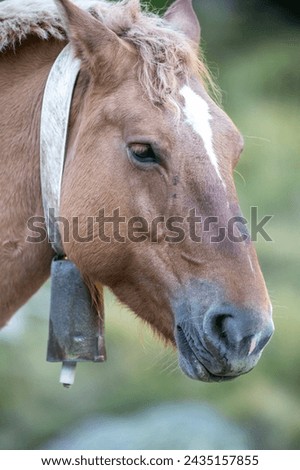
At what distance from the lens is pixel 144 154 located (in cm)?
271

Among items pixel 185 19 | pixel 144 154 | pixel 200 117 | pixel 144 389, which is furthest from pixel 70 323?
pixel 144 389

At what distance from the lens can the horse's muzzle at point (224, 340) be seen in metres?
2.48

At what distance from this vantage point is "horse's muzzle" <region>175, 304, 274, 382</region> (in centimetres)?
248

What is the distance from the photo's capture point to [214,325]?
254 cm

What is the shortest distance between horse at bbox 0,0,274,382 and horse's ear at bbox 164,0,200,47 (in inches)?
5.9

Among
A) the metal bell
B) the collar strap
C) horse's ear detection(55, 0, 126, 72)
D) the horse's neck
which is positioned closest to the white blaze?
horse's ear detection(55, 0, 126, 72)

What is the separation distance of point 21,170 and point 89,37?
59 cm

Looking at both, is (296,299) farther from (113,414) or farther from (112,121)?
(112,121)

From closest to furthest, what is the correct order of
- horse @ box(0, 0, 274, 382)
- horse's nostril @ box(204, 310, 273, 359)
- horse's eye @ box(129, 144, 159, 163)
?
horse's nostril @ box(204, 310, 273, 359) → horse @ box(0, 0, 274, 382) → horse's eye @ box(129, 144, 159, 163)

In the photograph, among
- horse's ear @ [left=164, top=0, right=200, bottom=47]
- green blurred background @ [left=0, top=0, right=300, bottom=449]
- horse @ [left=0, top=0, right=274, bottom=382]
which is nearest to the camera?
horse @ [left=0, top=0, right=274, bottom=382]

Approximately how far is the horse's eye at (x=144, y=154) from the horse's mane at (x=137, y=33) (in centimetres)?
20

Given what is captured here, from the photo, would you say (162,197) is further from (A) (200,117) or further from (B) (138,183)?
(A) (200,117)

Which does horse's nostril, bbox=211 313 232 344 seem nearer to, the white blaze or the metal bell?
the white blaze

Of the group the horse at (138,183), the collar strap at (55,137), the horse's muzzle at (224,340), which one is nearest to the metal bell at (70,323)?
the horse at (138,183)
